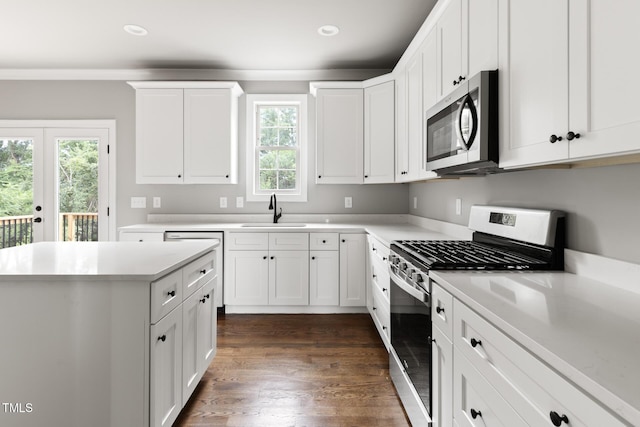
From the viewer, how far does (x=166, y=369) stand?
61.4 inches

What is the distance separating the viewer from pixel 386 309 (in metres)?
2.40

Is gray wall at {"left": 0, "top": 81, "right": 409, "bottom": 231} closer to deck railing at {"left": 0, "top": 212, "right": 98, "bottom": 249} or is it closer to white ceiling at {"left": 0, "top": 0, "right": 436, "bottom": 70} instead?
white ceiling at {"left": 0, "top": 0, "right": 436, "bottom": 70}

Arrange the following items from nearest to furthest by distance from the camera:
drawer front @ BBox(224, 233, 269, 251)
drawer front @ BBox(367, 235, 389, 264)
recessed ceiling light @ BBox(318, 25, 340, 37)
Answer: drawer front @ BBox(367, 235, 389, 264) < recessed ceiling light @ BBox(318, 25, 340, 37) < drawer front @ BBox(224, 233, 269, 251)

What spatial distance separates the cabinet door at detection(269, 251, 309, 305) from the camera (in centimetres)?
345

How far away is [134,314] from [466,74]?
1.94 meters

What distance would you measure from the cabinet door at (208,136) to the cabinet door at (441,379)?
2.90 m

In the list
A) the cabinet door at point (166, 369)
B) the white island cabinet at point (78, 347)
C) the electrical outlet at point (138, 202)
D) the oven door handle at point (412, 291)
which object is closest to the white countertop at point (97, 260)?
the white island cabinet at point (78, 347)

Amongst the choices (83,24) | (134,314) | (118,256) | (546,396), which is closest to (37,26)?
(83,24)

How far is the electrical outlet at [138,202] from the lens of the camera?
4082 mm

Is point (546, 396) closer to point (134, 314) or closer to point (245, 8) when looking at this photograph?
point (134, 314)

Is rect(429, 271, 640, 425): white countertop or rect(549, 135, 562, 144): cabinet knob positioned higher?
rect(549, 135, 562, 144): cabinet knob

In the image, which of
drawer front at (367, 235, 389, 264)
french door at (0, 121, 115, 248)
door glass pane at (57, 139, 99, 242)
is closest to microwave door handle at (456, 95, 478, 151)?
drawer front at (367, 235, 389, 264)

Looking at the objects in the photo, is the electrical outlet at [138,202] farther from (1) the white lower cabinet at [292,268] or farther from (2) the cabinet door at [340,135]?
(2) the cabinet door at [340,135]

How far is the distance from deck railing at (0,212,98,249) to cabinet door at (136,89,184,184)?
1.02m
